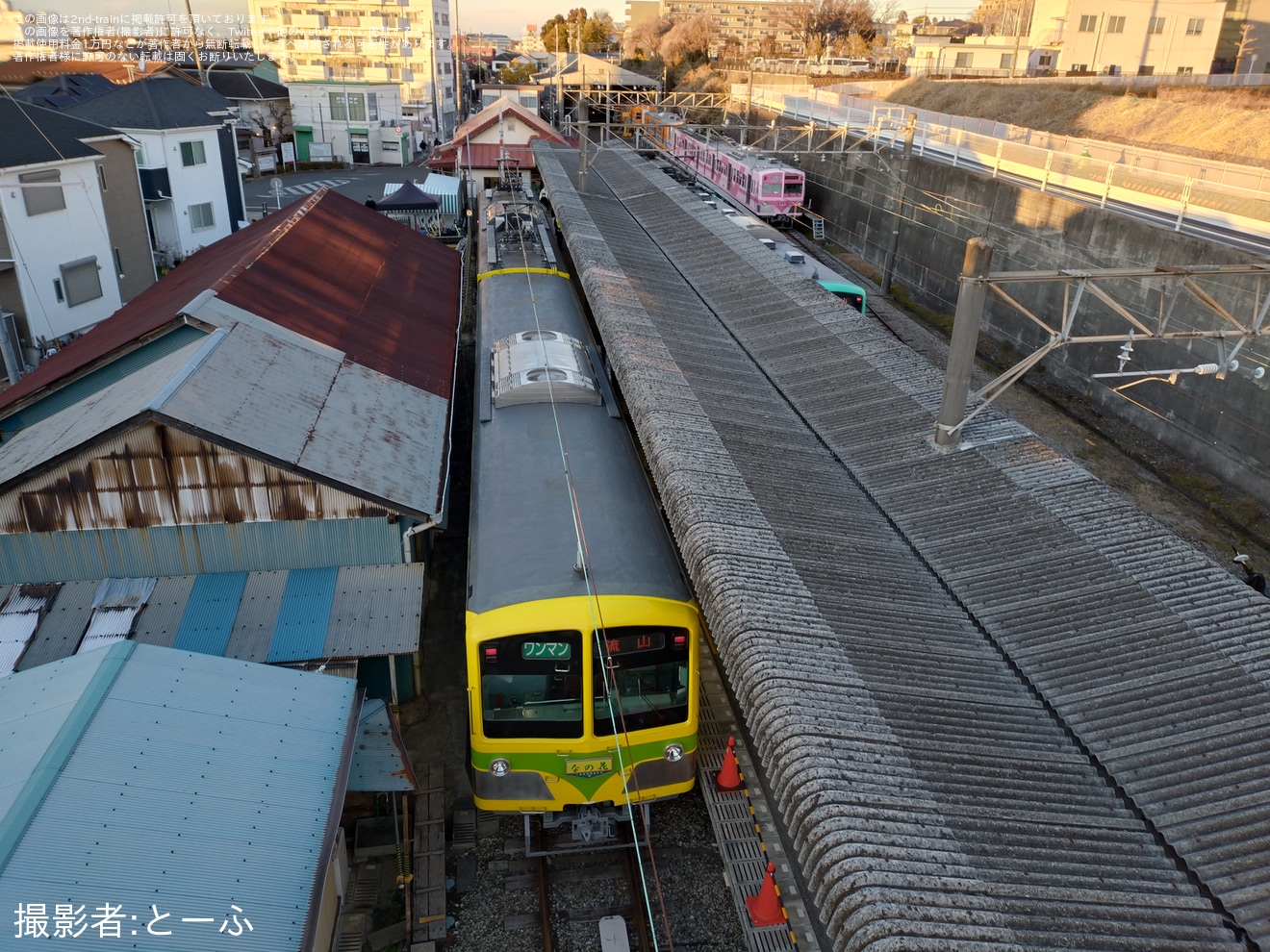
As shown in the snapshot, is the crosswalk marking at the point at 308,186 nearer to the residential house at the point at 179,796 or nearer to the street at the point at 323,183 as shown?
the street at the point at 323,183

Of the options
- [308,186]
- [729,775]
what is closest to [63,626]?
[729,775]

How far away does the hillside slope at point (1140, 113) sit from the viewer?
97.3 feet

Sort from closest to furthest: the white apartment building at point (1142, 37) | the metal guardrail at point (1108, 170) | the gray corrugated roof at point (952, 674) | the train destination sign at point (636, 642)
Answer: the gray corrugated roof at point (952, 674) < the train destination sign at point (636, 642) < the metal guardrail at point (1108, 170) < the white apartment building at point (1142, 37)

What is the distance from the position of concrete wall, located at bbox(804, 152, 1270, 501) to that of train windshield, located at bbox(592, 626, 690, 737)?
7.60 metres

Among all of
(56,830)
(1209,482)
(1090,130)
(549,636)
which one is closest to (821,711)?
(549,636)

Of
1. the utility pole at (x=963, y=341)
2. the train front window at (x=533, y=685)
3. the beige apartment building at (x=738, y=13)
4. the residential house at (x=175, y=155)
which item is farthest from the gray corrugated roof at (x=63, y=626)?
the beige apartment building at (x=738, y=13)

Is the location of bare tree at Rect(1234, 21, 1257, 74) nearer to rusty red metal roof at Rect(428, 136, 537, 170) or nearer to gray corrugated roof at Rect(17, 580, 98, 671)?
rusty red metal roof at Rect(428, 136, 537, 170)

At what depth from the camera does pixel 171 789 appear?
21.6 feet

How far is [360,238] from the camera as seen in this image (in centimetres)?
1870

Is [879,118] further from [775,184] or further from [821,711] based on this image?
[821,711]

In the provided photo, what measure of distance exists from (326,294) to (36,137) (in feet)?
33.4

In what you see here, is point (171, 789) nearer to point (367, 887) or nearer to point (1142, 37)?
point (367, 887)

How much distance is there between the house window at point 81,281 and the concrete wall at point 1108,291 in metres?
21.6

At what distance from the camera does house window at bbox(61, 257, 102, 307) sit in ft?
65.7
